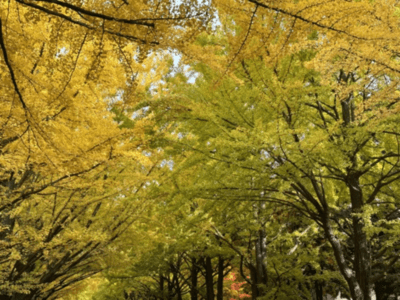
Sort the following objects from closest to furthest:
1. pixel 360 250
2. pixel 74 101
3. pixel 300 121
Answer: pixel 74 101 → pixel 360 250 → pixel 300 121

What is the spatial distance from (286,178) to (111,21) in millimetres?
3034

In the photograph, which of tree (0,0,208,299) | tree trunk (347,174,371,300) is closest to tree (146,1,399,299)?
tree trunk (347,174,371,300)

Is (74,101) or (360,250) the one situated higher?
(74,101)

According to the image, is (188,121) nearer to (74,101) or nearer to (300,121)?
(300,121)

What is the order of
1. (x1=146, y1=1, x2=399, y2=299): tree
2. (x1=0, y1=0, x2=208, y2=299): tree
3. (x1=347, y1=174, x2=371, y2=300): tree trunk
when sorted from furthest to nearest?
(x1=347, y1=174, x2=371, y2=300): tree trunk < (x1=146, y1=1, x2=399, y2=299): tree < (x1=0, y1=0, x2=208, y2=299): tree

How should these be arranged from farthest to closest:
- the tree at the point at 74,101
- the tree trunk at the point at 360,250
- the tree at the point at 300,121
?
the tree trunk at the point at 360,250
the tree at the point at 300,121
the tree at the point at 74,101

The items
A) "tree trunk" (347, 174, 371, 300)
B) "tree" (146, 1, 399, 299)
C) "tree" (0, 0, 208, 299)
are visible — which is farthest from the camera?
"tree trunk" (347, 174, 371, 300)

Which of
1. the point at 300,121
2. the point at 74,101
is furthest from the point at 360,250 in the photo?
the point at 74,101

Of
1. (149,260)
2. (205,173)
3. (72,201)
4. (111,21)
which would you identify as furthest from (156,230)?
(111,21)

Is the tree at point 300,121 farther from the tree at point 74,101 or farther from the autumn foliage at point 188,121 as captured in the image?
the tree at point 74,101

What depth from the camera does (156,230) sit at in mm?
6840

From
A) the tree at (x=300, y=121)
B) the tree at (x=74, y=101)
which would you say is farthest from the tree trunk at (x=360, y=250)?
the tree at (x=74, y=101)

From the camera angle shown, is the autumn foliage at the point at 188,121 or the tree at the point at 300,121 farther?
the tree at the point at 300,121

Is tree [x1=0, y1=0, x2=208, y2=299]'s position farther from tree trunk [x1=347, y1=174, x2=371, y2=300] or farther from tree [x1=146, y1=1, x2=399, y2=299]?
tree trunk [x1=347, y1=174, x2=371, y2=300]
